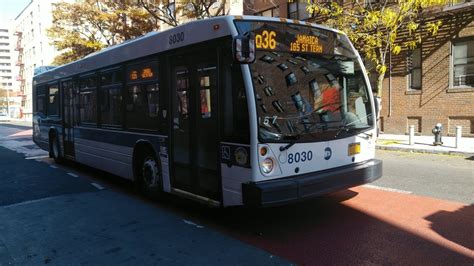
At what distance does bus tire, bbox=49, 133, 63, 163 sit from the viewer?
40.8 ft

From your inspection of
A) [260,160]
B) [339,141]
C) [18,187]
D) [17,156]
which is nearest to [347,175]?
[339,141]

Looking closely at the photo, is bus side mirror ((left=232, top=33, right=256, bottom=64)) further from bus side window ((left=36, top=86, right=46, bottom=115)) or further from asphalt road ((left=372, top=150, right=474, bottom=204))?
bus side window ((left=36, top=86, right=46, bottom=115))

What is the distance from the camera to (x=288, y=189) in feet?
16.7

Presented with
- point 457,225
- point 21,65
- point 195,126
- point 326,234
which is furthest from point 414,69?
point 21,65

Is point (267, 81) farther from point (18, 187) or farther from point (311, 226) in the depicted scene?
point (18, 187)

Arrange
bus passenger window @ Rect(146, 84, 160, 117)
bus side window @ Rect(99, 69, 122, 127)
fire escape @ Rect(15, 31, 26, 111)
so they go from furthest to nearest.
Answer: fire escape @ Rect(15, 31, 26, 111)
bus side window @ Rect(99, 69, 122, 127)
bus passenger window @ Rect(146, 84, 160, 117)

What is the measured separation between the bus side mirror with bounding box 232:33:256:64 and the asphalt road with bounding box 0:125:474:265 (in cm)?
220

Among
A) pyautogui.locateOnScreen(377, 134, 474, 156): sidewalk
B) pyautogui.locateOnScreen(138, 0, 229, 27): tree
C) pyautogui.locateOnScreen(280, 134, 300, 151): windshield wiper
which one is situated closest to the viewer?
pyautogui.locateOnScreen(280, 134, 300, 151): windshield wiper

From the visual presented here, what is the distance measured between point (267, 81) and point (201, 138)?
1.37m

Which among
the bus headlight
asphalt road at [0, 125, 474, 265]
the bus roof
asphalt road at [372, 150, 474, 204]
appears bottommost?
asphalt road at [0, 125, 474, 265]

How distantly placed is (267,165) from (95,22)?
2482 cm

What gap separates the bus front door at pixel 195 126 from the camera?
5793 millimetres

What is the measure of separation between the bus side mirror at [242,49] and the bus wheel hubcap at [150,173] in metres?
3.16

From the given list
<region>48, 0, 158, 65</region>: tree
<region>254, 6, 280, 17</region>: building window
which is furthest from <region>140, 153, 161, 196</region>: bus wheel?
<region>254, 6, 280, 17</region>: building window
